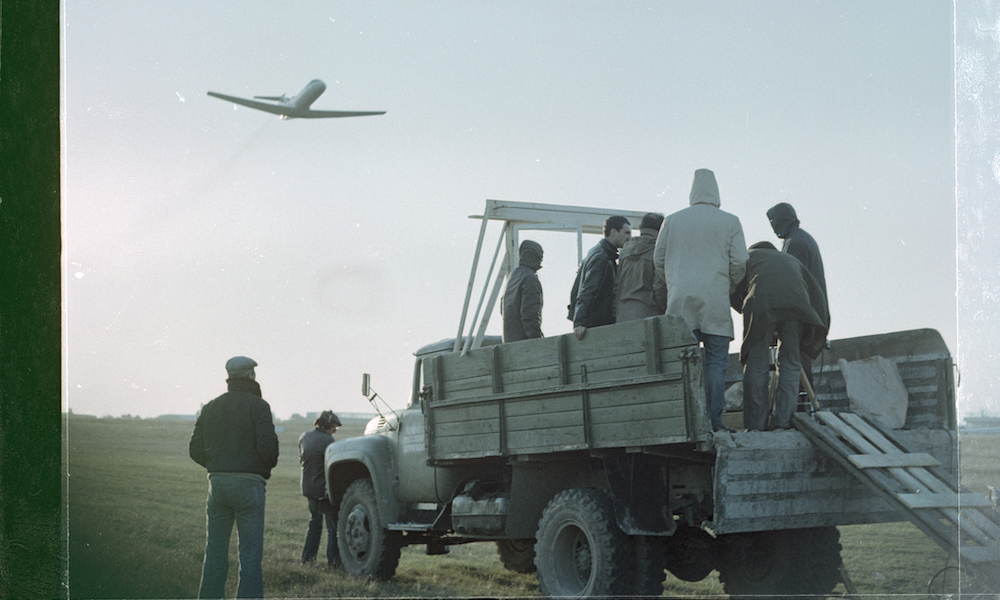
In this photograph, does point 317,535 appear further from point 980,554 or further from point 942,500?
point 980,554

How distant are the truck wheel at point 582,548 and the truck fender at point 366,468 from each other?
2.49 meters

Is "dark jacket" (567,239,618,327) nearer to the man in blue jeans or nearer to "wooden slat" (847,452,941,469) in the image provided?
"wooden slat" (847,452,941,469)

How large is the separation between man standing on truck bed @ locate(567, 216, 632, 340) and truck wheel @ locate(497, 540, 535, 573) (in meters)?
3.57

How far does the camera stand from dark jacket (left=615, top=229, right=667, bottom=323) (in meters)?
6.77

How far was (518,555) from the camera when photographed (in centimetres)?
988

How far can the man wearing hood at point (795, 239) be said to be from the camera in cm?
712

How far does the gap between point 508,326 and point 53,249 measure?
11.9ft

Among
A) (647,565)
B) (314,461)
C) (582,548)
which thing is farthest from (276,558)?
(647,565)

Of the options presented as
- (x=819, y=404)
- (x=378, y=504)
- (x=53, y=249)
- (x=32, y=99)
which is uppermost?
(x=32, y=99)

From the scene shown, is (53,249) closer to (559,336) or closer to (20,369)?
(20,369)

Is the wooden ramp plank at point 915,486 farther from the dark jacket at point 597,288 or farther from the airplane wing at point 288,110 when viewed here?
the airplane wing at point 288,110

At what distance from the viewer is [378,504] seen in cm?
888

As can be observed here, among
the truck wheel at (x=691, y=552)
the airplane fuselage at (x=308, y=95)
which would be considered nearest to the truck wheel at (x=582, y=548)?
the truck wheel at (x=691, y=552)

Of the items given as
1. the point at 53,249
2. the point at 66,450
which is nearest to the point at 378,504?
the point at 66,450
